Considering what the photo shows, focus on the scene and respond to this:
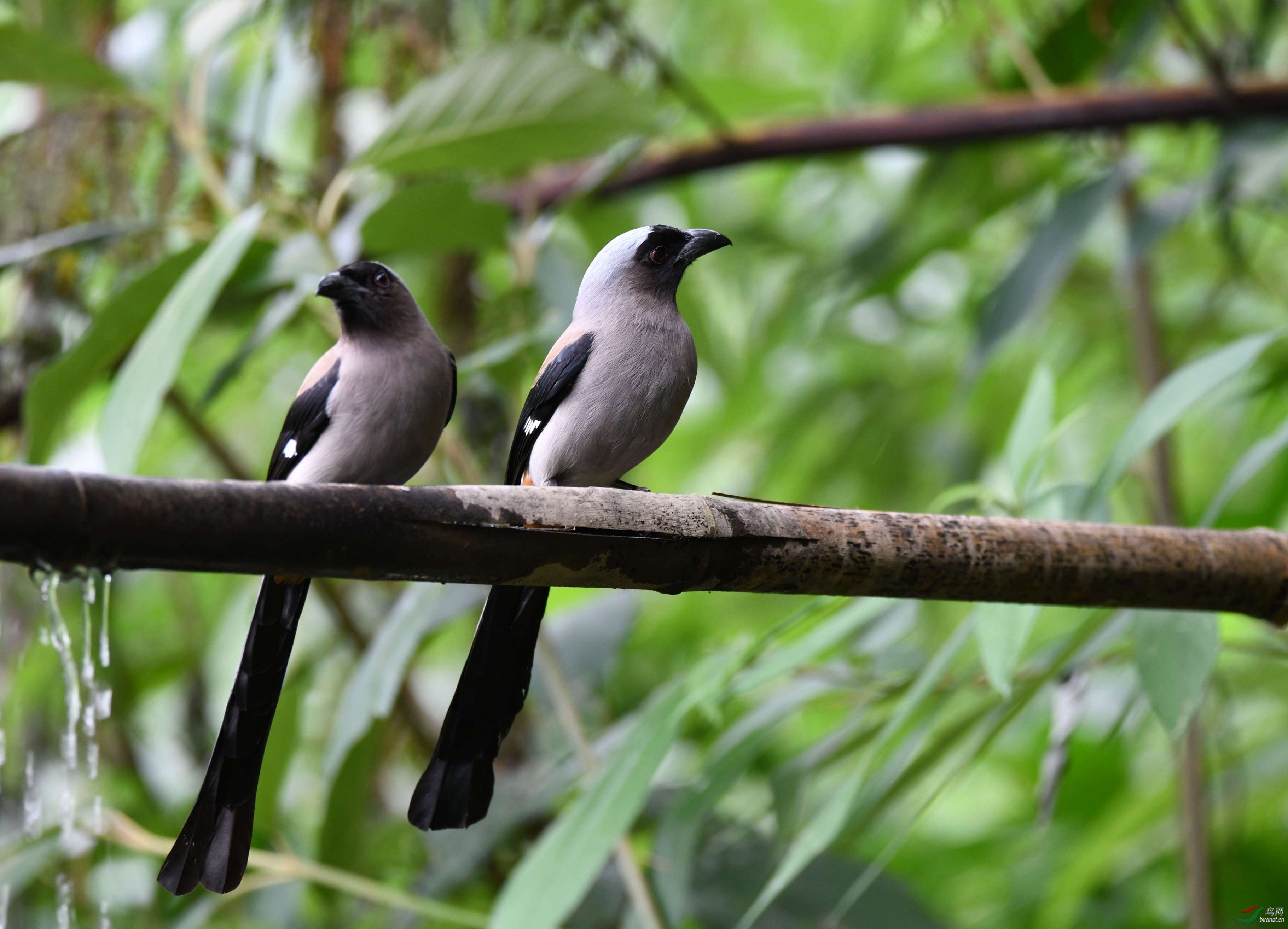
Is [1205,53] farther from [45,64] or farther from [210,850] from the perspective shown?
[210,850]

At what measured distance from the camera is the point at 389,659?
5.56 ft

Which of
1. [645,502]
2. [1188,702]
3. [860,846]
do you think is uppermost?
[645,502]

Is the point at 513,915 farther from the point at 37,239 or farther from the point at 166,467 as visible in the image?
the point at 166,467

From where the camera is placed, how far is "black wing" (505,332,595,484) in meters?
1.01

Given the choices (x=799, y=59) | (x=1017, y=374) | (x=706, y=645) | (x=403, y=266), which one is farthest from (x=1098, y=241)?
(x=403, y=266)

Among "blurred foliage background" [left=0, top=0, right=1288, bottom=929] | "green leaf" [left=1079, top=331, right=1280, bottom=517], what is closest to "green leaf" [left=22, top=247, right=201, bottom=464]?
"blurred foliage background" [left=0, top=0, right=1288, bottom=929]

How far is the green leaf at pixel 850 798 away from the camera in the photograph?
1453mm

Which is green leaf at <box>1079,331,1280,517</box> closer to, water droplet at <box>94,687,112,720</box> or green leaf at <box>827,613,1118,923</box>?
green leaf at <box>827,613,1118,923</box>

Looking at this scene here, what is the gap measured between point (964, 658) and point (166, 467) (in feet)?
8.20

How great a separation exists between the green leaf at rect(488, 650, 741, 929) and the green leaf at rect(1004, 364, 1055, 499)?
0.44m

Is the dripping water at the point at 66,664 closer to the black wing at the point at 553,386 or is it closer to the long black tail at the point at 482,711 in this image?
the long black tail at the point at 482,711

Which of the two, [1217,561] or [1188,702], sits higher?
[1217,561]

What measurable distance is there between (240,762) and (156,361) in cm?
64

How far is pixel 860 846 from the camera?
332 cm
